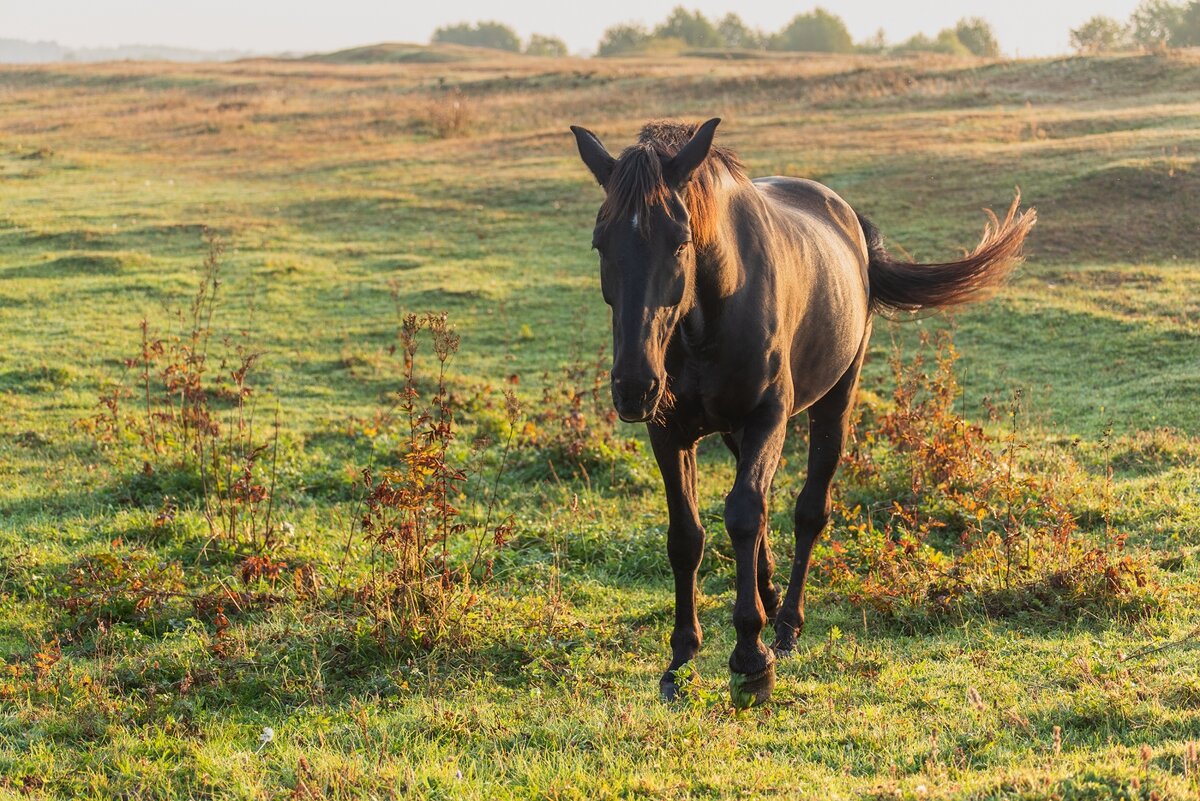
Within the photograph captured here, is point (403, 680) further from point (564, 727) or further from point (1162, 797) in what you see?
point (1162, 797)

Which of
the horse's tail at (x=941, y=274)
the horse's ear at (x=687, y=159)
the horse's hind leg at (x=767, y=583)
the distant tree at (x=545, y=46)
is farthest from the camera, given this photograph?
the distant tree at (x=545, y=46)

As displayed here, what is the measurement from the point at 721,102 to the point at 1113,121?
15214 mm

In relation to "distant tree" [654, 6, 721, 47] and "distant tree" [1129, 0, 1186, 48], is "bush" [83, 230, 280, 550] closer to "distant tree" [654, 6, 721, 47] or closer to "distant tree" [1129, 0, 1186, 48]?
"distant tree" [1129, 0, 1186, 48]

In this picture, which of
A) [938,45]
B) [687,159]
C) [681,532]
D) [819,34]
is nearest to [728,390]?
[681,532]

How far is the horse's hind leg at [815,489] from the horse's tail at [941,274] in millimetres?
697

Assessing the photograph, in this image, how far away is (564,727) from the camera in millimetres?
4691

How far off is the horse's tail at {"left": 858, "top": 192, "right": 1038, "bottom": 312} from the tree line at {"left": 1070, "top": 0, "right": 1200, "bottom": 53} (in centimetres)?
6498

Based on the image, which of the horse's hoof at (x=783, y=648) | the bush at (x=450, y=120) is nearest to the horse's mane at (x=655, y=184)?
the horse's hoof at (x=783, y=648)

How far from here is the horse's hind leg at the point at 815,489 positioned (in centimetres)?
617

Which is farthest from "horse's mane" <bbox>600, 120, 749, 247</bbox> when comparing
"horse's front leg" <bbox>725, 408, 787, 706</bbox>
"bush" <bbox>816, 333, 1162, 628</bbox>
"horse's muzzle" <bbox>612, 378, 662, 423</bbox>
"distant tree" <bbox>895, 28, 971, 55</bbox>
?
"distant tree" <bbox>895, 28, 971, 55</bbox>

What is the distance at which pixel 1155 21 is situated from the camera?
230ft

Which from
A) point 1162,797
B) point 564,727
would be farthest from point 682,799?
point 1162,797

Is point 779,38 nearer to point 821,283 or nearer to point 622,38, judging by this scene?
point 622,38

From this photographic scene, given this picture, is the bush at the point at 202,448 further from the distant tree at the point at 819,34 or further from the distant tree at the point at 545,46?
the distant tree at the point at 545,46
